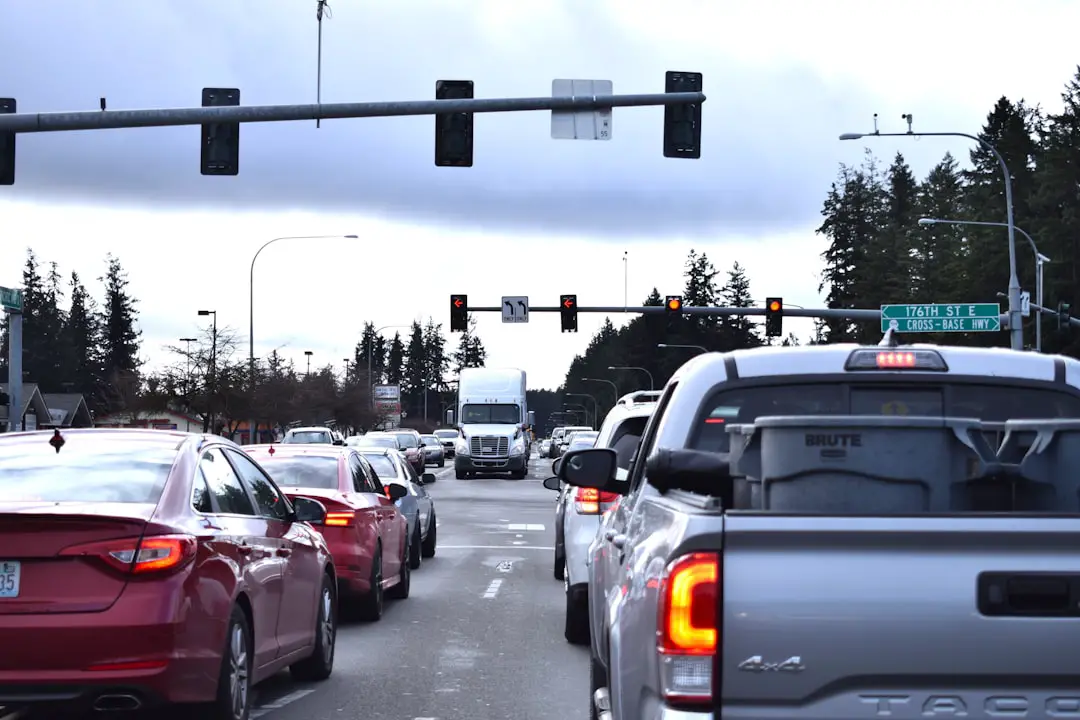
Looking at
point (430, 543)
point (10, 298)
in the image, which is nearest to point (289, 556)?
point (430, 543)

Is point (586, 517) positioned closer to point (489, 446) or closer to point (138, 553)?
point (138, 553)

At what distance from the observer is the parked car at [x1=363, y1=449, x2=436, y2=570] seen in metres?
19.2

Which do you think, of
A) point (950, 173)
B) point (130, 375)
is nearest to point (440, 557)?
point (130, 375)

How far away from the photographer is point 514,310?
47312mm

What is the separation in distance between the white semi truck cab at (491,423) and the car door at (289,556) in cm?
4738

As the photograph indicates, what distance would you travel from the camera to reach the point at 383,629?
43.7 ft

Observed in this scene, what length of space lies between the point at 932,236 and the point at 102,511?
10811 cm

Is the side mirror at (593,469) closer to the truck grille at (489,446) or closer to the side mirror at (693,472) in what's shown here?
the side mirror at (693,472)

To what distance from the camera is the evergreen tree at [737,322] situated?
145000 mm

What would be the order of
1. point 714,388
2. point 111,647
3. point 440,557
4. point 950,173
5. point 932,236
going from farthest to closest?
point 950,173
point 932,236
point 440,557
point 111,647
point 714,388

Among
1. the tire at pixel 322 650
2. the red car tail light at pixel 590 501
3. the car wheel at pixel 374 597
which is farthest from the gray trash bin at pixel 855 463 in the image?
the car wheel at pixel 374 597

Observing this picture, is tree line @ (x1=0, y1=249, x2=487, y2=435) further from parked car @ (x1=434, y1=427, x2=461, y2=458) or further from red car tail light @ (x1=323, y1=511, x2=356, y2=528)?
red car tail light @ (x1=323, y1=511, x2=356, y2=528)

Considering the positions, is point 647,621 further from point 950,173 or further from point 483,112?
point 950,173

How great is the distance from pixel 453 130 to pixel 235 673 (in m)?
11.5
